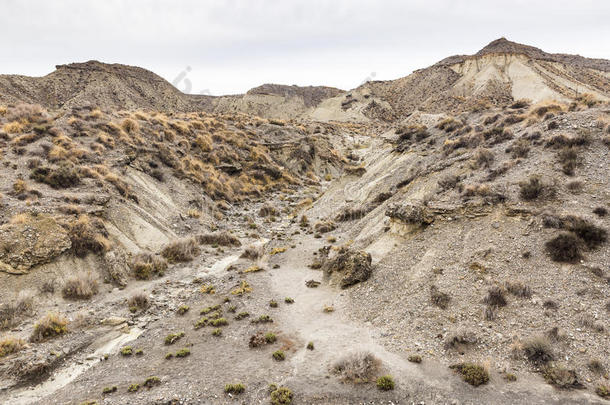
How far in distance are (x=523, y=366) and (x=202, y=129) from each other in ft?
142

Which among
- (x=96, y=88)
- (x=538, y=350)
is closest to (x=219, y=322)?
(x=538, y=350)

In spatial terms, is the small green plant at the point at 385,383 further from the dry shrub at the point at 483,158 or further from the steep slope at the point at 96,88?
the steep slope at the point at 96,88

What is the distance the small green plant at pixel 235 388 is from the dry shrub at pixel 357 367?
2.89 metres

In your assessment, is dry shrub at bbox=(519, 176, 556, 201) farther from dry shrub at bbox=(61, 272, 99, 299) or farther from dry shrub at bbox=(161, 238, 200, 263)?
dry shrub at bbox=(61, 272, 99, 299)

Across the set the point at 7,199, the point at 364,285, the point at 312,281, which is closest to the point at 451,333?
the point at 364,285

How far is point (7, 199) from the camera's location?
677 inches

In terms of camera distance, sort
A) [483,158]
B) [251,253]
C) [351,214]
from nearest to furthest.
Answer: [483,158] < [251,253] < [351,214]

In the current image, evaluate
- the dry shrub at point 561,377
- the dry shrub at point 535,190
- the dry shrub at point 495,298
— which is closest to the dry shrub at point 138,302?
the dry shrub at point 495,298

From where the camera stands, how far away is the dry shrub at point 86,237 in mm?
16672

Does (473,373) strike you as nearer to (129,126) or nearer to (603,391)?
(603,391)

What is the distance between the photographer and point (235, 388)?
9.72 metres

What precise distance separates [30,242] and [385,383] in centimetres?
1692

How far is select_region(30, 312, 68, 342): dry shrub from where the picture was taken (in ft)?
39.4

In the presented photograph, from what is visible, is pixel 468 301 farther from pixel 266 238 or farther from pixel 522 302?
pixel 266 238
